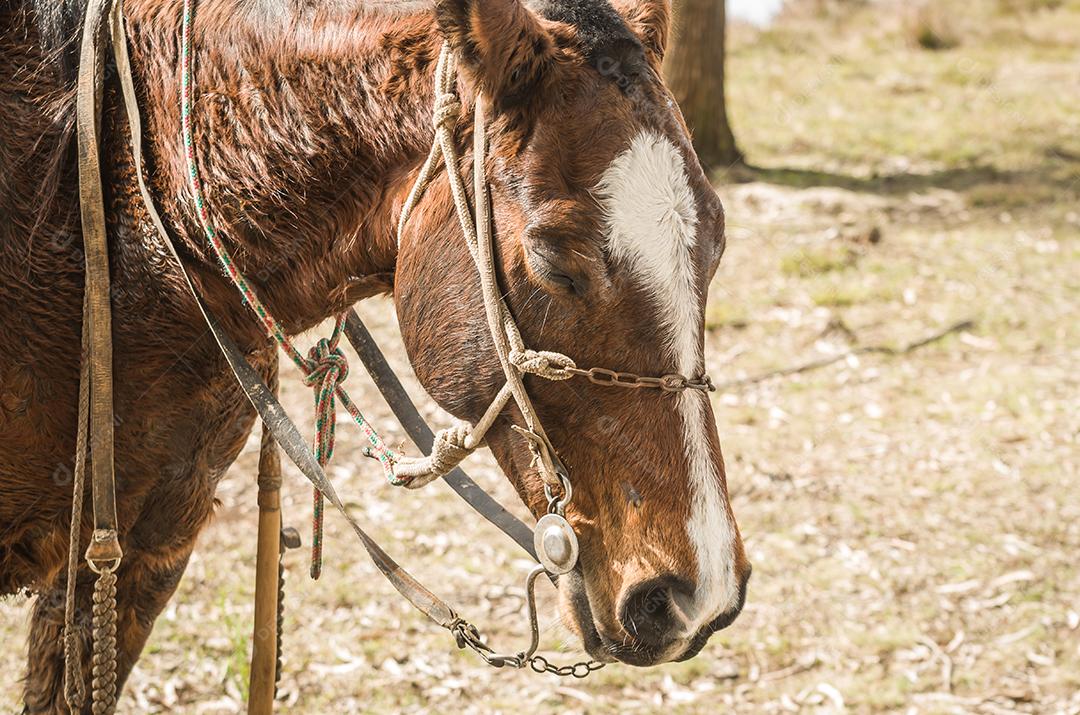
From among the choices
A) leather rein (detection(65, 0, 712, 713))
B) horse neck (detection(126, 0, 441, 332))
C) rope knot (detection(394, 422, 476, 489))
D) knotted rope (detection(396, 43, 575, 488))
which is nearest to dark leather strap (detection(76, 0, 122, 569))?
leather rein (detection(65, 0, 712, 713))

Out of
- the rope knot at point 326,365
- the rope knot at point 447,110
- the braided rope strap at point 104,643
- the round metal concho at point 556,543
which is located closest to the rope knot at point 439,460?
the round metal concho at point 556,543

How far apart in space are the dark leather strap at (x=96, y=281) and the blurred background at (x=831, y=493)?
3.14 feet

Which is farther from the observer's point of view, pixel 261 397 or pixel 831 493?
pixel 831 493

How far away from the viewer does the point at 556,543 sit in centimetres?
185

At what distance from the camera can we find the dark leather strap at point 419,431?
2092 millimetres

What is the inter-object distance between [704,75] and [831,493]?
4845 millimetres

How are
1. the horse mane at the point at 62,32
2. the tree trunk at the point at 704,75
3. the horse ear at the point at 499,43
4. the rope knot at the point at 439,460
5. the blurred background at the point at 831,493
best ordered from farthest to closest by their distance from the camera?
the tree trunk at the point at 704,75 < the blurred background at the point at 831,493 < the horse mane at the point at 62,32 < the rope knot at the point at 439,460 < the horse ear at the point at 499,43

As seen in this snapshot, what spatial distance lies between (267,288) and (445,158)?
511 millimetres

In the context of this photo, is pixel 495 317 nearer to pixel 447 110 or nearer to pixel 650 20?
pixel 447 110

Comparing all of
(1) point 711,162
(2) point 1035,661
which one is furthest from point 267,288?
(1) point 711,162

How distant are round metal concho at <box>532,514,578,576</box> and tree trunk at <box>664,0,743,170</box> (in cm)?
722

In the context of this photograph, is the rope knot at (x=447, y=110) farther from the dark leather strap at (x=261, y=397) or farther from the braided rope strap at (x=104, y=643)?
the braided rope strap at (x=104, y=643)

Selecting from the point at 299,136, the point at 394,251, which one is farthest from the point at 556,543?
the point at 299,136

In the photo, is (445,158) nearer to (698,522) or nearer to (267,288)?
(267,288)
